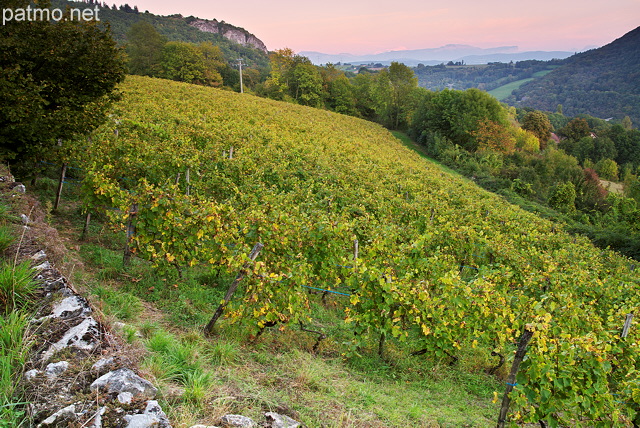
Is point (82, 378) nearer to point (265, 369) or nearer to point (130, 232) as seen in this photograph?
point (265, 369)

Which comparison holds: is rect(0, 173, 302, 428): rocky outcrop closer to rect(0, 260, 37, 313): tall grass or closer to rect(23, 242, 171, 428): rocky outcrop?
rect(23, 242, 171, 428): rocky outcrop

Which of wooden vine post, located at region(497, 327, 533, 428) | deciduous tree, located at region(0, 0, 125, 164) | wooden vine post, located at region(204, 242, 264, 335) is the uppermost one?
deciduous tree, located at region(0, 0, 125, 164)

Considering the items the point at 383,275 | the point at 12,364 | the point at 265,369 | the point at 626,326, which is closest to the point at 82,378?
the point at 12,364

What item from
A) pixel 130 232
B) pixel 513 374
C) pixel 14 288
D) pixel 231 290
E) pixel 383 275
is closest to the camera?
pixel 14 288

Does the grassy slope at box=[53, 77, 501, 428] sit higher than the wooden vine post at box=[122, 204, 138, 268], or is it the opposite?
the wooden vine post at box=[122, 204, 138, 268]

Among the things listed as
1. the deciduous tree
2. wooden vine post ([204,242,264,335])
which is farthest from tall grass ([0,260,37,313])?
the deciduous tree

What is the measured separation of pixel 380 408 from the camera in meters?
4.25

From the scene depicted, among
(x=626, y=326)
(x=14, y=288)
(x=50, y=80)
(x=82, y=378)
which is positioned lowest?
(x=626, y=326)

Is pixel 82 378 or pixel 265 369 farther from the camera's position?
pixel 265 369

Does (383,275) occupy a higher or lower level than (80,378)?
lower

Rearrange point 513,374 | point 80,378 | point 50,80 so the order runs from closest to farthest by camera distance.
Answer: point 80,378
point 513,374
point 50,80

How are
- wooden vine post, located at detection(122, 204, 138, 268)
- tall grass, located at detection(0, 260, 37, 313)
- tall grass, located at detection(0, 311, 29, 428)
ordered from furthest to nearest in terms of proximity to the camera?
wooden vine post, located at detection(122, 204, 138, 268), tall grass, located at detection(0, 260, 37, 313), tall grass, located at detection(0, 311, 29, 428)

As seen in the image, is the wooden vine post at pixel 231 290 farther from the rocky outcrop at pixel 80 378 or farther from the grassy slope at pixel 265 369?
the rocky outcrop at pixel 80 378

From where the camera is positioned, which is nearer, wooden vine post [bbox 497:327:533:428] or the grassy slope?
the grassy slope
